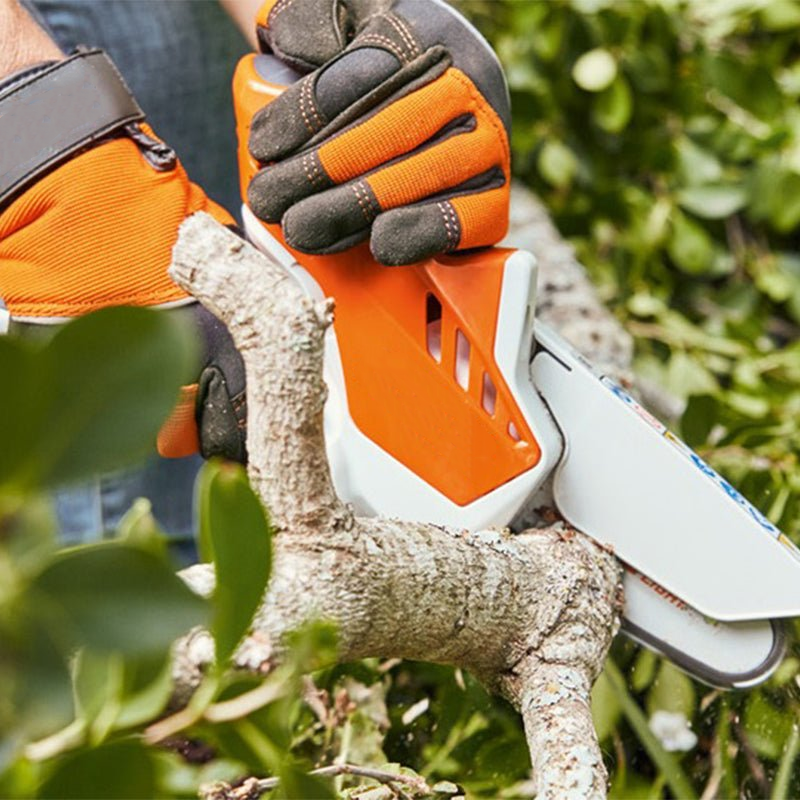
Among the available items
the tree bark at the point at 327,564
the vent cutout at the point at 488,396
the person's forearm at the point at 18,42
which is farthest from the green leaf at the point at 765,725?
the person's forearm at the point at 18,42

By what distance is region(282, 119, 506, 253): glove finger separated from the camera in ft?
2.87

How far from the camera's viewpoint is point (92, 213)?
0.88 m

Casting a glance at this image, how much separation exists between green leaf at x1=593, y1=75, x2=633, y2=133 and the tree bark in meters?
1.34

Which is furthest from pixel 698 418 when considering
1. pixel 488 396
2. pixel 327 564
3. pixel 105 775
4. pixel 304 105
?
pixel 105 775

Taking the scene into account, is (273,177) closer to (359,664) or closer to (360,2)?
(360,2)

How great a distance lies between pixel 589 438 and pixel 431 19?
355 millimetres

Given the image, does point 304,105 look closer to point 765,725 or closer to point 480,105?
point 480,105

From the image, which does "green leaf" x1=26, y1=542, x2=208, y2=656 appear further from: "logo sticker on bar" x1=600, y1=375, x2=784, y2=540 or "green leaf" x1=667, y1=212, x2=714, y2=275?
"green leaf" x1=667, y1=212, x2=714, y2=275

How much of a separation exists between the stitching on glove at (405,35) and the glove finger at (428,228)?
0.37 ft

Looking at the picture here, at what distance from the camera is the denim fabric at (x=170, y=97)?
1478 mm

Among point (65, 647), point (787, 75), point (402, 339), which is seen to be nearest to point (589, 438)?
point (402, 339)

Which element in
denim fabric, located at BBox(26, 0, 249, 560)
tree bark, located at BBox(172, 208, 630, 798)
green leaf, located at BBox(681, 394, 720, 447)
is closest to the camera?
tree bark, located at BBox(172, 208, 630, 798)

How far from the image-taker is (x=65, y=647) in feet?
0.89

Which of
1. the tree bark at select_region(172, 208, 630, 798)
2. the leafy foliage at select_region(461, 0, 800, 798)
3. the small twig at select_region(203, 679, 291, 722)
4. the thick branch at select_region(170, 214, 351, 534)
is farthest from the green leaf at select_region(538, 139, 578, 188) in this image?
the small twig at select_region(203, 679, 291, 722)
